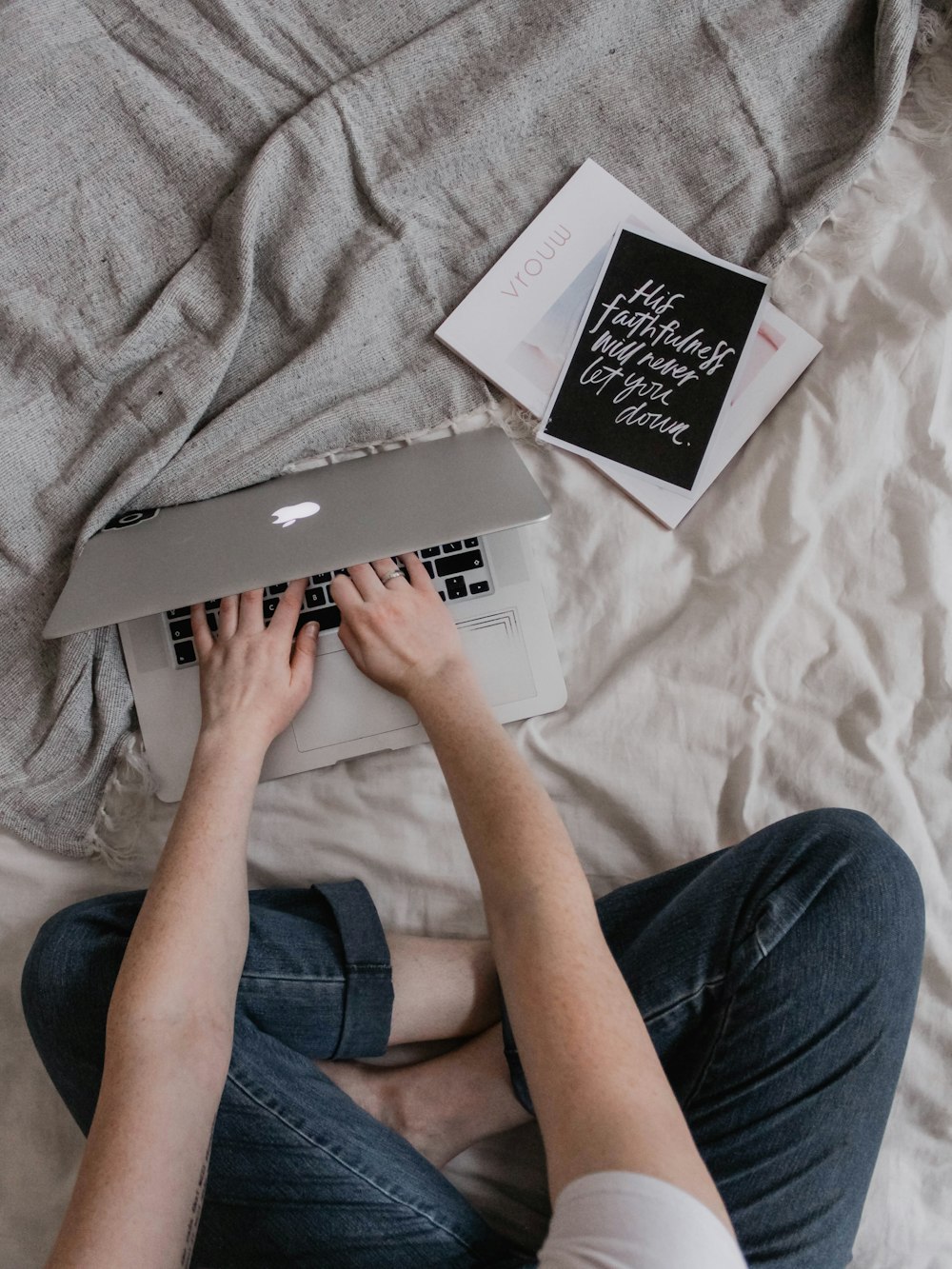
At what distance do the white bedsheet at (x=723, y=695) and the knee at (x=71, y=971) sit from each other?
97 millimetres

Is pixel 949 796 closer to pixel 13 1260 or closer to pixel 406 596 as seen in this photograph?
pixel 406 596

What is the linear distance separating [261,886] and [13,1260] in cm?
38

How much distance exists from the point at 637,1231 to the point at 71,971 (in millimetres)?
517

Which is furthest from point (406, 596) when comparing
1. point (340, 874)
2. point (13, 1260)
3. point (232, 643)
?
point (13, 1260)

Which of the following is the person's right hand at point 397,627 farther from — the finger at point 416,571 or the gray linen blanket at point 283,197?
the gray linen blanket at point 283,197

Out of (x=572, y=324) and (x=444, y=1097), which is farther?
(x=572, y=324)

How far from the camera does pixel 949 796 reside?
889 mm

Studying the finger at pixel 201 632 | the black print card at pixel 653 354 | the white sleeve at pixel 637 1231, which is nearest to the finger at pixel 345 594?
the finger at pixel 201 632

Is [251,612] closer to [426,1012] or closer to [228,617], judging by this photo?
[228,617]

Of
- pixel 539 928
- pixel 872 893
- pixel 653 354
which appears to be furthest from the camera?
pixel 653 354

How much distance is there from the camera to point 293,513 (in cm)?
88

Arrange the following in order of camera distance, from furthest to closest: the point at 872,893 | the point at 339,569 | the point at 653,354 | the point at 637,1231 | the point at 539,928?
the point at 653,354 → the point at 339,569 → the point at 872,893 → the point at 539,928 → the point at 637,1231

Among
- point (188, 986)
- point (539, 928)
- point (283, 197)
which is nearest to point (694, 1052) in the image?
point (539, 928)

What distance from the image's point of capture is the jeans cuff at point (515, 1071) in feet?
2.73
